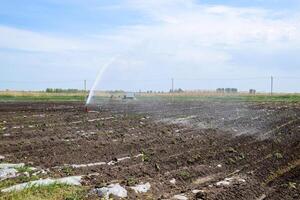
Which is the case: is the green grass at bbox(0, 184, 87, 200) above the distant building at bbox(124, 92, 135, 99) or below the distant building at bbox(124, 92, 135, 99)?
below

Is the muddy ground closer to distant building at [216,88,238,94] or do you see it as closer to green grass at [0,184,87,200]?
green grass at [0,184,87,200]

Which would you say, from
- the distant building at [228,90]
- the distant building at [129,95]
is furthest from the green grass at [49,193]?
the distant building at [228,90]

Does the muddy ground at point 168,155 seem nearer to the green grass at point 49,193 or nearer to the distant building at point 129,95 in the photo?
the green grass at point 49,193

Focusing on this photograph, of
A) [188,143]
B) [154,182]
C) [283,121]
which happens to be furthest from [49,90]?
[154,182]

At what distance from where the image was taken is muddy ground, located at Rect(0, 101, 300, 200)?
10.6m

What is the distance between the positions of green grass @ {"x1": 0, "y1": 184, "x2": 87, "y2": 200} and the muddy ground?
2.16 feet

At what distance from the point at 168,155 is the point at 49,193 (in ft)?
17.6

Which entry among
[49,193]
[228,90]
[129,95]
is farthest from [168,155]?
[228,90]

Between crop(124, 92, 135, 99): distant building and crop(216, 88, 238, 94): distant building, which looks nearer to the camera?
crop(124, 92, 135, 99): distant building

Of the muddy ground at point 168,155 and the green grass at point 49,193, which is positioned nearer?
the green grass at point 49,193

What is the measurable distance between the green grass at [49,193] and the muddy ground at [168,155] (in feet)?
2.16

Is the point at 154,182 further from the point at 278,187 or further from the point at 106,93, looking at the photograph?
the point at 106,93

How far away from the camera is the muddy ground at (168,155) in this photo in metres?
10.6

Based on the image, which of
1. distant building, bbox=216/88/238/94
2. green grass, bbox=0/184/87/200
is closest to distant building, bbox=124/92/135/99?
distant building, bbox=216/88/238/94
